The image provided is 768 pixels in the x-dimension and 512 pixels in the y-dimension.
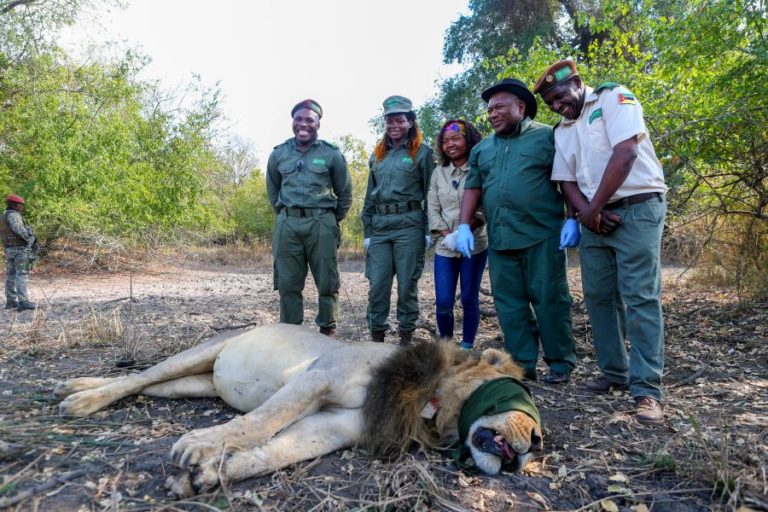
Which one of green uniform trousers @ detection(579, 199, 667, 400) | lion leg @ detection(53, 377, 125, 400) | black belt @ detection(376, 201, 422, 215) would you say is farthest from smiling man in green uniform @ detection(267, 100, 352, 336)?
green uniform trousers @ detection(579, 199, 667, 400)

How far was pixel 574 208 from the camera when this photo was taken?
3.63 m

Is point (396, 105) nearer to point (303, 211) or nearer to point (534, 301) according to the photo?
point (303, 211)

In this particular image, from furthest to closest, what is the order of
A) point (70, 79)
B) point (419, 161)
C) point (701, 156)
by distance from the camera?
point (70, 79), point (701, 156), point (419, 161)

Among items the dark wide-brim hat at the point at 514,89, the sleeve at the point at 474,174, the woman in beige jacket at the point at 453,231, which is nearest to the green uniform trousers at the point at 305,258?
the woman in beige jacket at the point at 453,231

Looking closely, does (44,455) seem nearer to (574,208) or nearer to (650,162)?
(574,208)

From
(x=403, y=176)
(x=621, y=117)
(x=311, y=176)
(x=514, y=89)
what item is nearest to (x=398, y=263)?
(x=403, y=176)

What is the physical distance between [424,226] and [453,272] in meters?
0.57

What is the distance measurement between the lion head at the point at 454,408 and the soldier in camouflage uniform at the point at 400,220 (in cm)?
183

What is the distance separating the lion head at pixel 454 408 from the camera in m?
2.28

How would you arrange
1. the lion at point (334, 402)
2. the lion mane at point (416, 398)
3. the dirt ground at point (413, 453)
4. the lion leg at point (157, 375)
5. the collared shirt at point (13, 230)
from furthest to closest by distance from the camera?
the collared shirt at point (13, 230)
the lion leg at point (157, 375)
the lion mane at point (416, 398)
the lion at point (334, 402)
the dirt ground at point (413, 453)

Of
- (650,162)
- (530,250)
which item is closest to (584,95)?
(650,162)

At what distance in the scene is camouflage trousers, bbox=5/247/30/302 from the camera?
8.24 m

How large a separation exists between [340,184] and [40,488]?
3528 mm

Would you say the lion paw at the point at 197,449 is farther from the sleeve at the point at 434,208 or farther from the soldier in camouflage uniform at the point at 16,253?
the soldier in camouflage uniform at the point at 16,253
